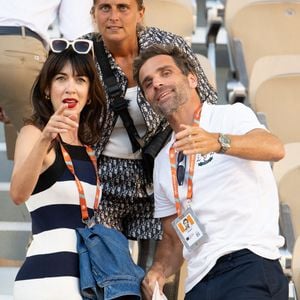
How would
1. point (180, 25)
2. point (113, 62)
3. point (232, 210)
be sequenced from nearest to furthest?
point (232, 210)
point (113, 62)
point (180, 25)

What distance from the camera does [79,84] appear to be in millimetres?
2672

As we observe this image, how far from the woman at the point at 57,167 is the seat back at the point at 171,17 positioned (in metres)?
1.35

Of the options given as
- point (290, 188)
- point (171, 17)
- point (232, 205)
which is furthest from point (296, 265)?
point (171, 17)

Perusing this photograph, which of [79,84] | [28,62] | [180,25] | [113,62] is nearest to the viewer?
[79,84]

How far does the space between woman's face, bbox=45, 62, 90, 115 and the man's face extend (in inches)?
7.3

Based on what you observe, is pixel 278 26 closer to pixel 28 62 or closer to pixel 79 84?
pixel 28 62

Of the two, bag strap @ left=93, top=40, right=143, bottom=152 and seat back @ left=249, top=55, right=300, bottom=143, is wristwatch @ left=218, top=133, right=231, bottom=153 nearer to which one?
bag strap @ left=93, top=40, right=143, bottom=152

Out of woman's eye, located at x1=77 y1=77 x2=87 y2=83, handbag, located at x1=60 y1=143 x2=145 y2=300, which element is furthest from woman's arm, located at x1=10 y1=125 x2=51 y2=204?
woman's eye, located at x1=77 y1=77 x2=87 y2=83

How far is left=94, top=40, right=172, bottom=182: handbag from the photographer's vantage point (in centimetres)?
281

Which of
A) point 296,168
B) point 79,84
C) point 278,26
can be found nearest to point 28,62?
point 79,84

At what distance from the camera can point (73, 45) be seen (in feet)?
8.78

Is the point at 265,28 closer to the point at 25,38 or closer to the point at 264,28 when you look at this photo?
the point at 264,28

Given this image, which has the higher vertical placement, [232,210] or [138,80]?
[138,80]

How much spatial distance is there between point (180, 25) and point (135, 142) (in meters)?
1.35
